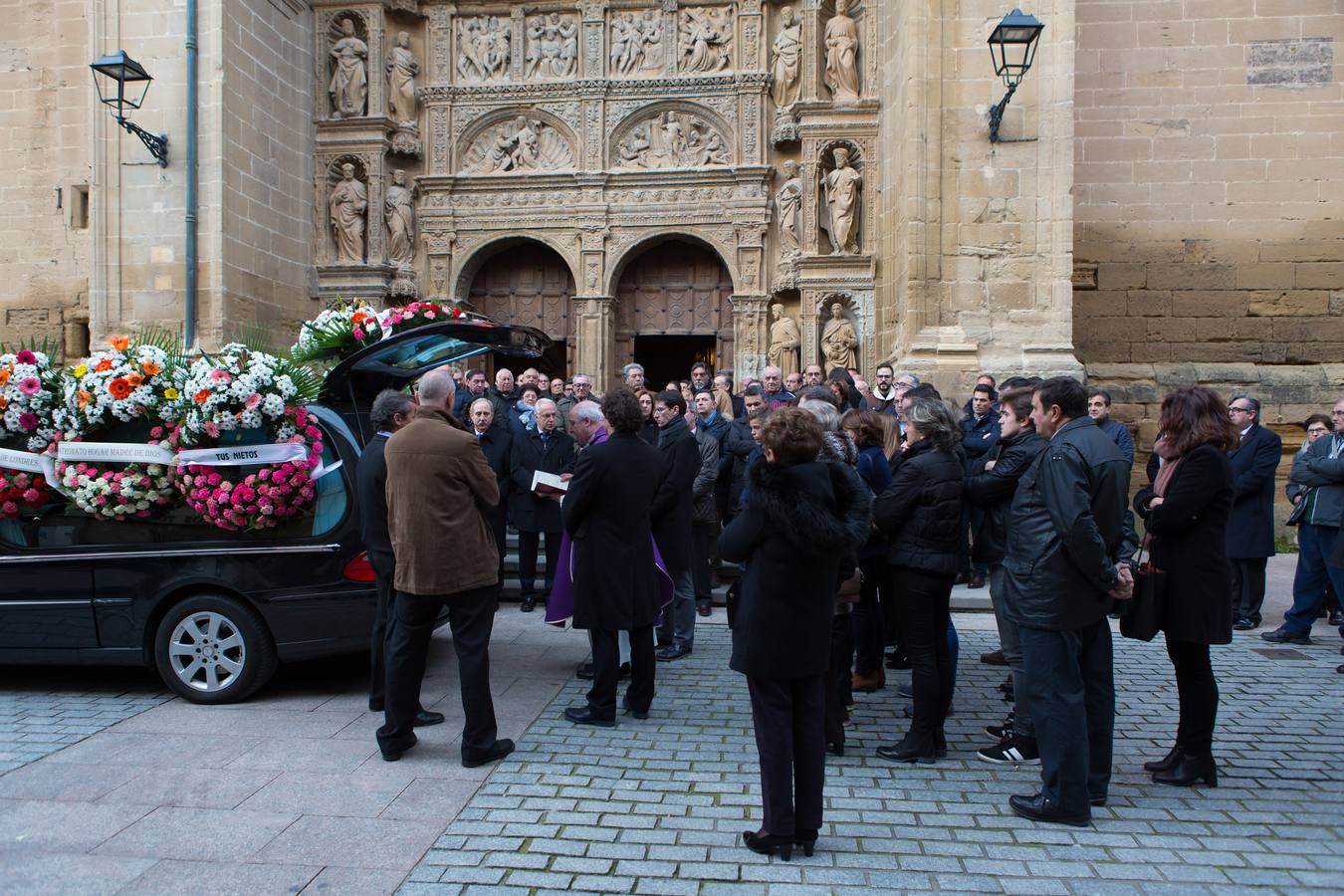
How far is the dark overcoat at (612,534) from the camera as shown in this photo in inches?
203

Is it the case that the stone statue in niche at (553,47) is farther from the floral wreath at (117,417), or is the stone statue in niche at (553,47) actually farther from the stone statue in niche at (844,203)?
the floral wreath at (117,417)

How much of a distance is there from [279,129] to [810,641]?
1178 centimetres

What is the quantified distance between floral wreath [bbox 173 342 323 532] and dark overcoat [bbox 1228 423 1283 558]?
678cm

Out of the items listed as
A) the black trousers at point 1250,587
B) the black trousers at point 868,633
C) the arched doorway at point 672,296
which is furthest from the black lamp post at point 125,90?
the black trousers at point 1250,587

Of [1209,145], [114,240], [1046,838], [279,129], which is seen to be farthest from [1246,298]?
[114,240]

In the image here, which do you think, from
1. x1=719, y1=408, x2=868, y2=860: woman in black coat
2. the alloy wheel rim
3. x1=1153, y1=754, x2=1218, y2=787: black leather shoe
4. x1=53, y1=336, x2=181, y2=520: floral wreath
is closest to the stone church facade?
x1=1153, y1=754, x2=1218, y2=787: black leather shoe

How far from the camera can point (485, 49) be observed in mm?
13492

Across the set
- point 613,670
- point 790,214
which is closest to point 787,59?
point 790,214

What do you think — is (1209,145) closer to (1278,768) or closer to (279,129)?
(1278,768)

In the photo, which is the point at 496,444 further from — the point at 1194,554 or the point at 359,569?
the point at 1194,554

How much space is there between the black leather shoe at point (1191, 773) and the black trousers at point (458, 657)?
3169 millimetres

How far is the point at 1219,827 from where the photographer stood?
395 cm

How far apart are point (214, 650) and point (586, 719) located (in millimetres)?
2213

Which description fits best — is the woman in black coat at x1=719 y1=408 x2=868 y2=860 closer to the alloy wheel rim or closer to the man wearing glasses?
the alloy wheel rim
